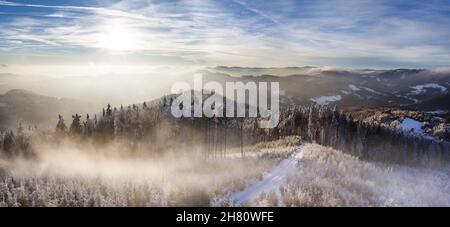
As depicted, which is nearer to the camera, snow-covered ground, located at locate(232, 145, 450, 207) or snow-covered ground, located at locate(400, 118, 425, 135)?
snow-covered ground, located at locate(232, 145, 450, 207)

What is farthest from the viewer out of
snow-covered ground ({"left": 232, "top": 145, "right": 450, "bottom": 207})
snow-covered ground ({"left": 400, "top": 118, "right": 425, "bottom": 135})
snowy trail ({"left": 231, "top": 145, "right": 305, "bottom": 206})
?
snow-covered ground ({"left": 400, "top": 118, "right": 425, "bottom": 135})

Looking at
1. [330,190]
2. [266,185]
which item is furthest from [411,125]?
[330,190]

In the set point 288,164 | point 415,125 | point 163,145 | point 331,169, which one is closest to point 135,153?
point 163,145

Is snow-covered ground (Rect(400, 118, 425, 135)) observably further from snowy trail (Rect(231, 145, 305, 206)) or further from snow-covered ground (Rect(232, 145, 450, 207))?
snowy trail (Rect(231, 145, 305, 206))

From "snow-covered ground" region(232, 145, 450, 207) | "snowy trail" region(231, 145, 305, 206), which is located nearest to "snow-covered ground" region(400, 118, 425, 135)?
"snow-covered ground" region(232, 145, 450, 207)

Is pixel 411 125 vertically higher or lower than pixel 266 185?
lower

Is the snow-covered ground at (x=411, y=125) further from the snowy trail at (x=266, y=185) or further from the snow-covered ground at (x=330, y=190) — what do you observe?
the snowy trail at (x=266, y=185)

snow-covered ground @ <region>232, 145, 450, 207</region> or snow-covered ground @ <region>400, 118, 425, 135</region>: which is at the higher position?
snow-covered ground @ <region>232, 145, 450, 207</region>

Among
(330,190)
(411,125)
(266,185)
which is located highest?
(330,190)

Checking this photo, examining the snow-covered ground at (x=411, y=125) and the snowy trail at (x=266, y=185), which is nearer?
the snowy trail at (x=266, y=185)

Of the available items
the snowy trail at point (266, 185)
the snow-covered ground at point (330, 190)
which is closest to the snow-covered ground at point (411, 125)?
the snow-covered ground at point (330, 190)

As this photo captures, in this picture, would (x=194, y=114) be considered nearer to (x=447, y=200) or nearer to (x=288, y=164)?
(x=288, y=164)

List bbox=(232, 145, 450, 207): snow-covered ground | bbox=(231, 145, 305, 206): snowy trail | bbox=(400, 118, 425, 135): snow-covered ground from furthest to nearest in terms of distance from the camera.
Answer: bbox=(400, 118, 425, 135): snow-covered ground < bbox=(231, 145, 305, 206): snowy trail < bbox=(232, 145, 450, 207): snow-covered ground

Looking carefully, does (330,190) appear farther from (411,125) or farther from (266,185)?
(411,125)
